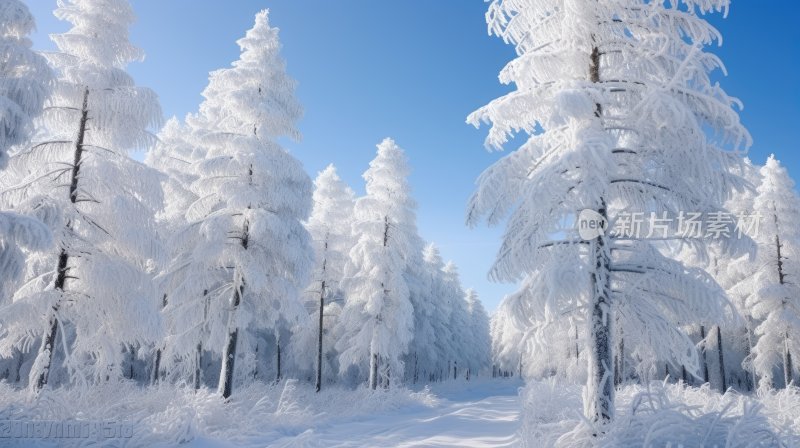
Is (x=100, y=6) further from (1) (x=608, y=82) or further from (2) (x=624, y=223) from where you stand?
(2) (x=624, y=223)

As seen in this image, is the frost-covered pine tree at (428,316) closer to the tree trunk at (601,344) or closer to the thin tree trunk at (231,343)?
the thin tree trunk at (231,343)

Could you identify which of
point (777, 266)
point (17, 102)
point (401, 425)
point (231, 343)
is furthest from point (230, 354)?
point (777, 266)

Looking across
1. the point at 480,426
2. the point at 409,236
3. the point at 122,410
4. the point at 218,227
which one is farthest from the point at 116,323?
the point at 409,236

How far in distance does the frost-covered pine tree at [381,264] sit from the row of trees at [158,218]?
0.07 m

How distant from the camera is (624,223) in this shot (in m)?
7.63

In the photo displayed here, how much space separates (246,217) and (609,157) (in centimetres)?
1075

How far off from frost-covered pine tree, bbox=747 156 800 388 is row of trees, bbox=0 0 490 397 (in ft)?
51.5

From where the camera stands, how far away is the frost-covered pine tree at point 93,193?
32.2 ft

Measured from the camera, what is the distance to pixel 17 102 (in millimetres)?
7742

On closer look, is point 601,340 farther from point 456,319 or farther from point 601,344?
point 456,319

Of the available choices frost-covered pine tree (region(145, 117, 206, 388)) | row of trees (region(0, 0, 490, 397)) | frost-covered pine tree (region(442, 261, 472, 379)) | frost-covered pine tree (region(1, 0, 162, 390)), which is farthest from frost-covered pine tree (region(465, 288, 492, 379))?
frost-covered pine tree (region(1, 0, 162, 390))

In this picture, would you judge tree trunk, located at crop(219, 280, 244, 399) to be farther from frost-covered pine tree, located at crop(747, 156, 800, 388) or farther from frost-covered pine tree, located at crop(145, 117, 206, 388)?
frost-covered pine tree, located at crop(747, 156, 800, 388)

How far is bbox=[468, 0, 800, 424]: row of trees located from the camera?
6.86 meters

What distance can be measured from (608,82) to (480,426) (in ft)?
28.3
